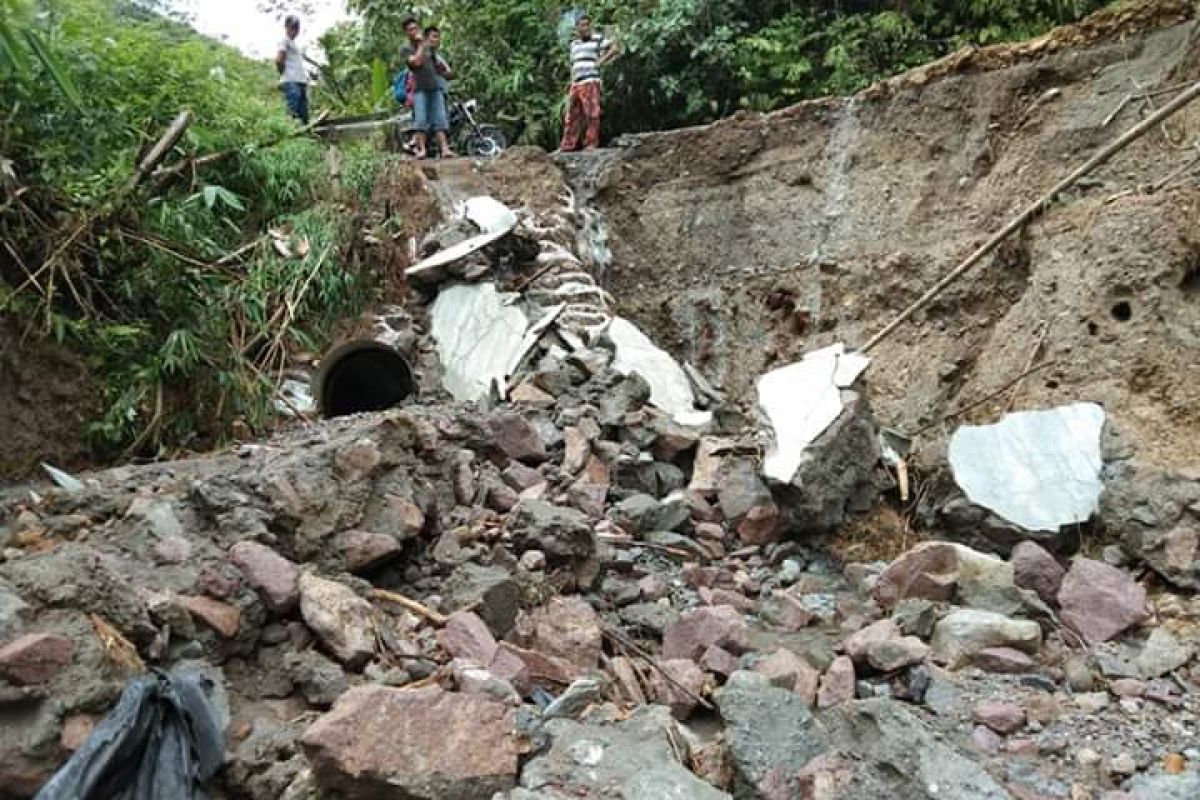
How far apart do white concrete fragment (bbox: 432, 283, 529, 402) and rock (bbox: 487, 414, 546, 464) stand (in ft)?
3.56

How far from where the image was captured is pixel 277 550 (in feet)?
Result: 9.11

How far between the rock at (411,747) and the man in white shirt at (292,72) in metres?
7.04

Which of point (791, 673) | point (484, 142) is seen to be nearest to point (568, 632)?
point (791, 673)

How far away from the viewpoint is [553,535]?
3395 mm

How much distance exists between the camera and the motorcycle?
28.7 ft

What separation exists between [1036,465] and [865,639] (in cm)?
155

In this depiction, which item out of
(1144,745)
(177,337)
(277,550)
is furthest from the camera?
(177,337)

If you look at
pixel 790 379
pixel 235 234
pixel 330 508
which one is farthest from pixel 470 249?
pixel 330 508

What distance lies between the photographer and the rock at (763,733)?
6.86 feet

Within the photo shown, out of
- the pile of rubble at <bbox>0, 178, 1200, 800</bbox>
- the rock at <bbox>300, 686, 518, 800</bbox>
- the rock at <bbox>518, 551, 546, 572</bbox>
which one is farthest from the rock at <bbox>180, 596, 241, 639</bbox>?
the rock at <bbox>518, 551, 546, 572</bbox>

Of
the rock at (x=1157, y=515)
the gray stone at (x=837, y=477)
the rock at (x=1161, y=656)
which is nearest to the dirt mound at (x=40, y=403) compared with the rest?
the gray stone at (x=837, y=477)

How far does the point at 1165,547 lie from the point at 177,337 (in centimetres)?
440

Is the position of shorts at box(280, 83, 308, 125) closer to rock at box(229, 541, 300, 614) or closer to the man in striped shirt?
the man in striped shirt

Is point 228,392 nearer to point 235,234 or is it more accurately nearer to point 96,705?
point 235,234
